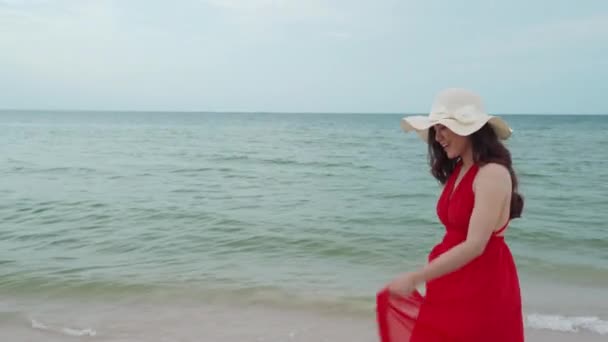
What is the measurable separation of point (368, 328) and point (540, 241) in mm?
4843

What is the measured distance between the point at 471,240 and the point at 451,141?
0.44 m

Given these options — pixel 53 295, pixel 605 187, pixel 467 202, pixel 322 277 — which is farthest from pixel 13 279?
pixel 605 187

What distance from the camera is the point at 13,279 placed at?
23.3 ft

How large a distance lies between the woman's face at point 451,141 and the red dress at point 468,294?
8 cm

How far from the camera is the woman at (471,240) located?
2.18 metres

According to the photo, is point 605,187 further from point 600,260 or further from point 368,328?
point 368,328

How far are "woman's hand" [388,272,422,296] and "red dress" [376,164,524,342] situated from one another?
0.13m

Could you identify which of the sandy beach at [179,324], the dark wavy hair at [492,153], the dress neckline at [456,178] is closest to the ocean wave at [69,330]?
the sandy beach at [179,324]

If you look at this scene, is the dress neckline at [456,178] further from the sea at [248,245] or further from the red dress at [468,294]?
the sea at [248,245]

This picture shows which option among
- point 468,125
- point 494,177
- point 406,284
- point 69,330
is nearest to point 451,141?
point 468,125

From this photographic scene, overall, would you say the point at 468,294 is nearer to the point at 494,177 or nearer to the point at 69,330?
the point at 494,177

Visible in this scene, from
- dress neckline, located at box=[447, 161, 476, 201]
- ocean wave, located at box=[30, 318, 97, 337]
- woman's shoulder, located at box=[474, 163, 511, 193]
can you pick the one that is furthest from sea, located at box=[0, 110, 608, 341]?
woman's shoulder, located at box=[474, 163, 511, 193]

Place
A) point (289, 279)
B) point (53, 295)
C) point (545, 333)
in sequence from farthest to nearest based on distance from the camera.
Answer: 1. point (289, 279)
2. point (53, 295)
3. point (545, 333)

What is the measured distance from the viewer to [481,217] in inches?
84.7
